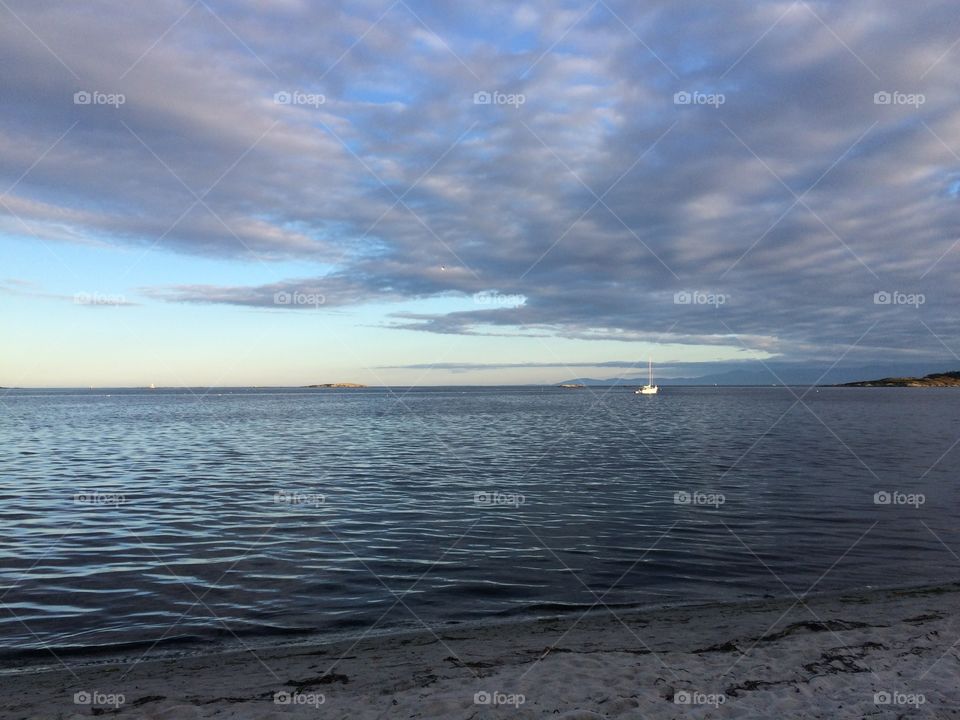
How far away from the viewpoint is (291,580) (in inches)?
615

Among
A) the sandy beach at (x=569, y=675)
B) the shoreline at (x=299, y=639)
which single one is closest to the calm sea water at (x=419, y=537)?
the shoreline at (x=299, y=639)

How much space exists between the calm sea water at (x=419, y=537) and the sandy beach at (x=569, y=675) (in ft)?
4.55

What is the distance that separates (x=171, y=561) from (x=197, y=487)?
41.6 ft

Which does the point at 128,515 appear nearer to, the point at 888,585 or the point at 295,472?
the point at 295,472

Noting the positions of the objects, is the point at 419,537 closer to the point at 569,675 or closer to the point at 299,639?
the point at 299,639

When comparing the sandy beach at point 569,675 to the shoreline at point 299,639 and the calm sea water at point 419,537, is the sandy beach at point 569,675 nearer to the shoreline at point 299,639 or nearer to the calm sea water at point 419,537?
the shoreline at point 299,639

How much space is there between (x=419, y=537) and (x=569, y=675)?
35.6 ft

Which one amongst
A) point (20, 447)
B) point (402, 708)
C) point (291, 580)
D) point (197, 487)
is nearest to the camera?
point (402, 708)

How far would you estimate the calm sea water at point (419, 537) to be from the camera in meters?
13.6

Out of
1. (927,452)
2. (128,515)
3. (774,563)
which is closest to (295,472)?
(128,515)

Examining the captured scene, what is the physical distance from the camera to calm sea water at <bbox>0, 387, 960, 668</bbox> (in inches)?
537

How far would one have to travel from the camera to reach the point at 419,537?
19984 millimetres

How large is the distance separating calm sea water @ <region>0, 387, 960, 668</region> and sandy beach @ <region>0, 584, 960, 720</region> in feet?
4.55

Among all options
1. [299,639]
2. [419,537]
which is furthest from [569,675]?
[419,537]
